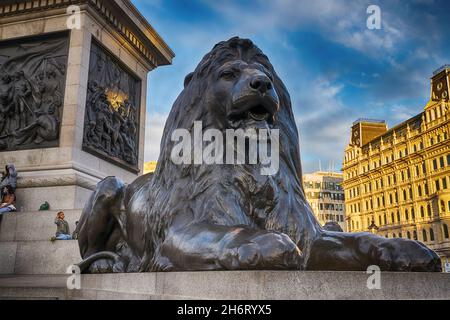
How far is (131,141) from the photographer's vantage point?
12023mm

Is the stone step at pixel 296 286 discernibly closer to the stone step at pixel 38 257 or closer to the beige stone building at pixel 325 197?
the stone step at pixel 38 257

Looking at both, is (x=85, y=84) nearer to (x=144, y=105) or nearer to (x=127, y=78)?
(x=127, y=78)

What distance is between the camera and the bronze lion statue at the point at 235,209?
2.48 meters

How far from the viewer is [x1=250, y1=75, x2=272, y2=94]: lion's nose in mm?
3033

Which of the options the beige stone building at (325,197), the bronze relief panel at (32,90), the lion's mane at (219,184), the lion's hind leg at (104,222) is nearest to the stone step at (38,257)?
the bronze relief panel at (32,90)

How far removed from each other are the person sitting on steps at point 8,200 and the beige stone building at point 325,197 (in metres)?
85.9

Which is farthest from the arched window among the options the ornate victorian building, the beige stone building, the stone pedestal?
the stone pedestal

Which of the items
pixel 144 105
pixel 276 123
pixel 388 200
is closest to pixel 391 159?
pixel 388 200

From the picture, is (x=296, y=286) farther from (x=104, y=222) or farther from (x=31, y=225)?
(x=31, y=225)

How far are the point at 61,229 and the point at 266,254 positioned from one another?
6.51 m

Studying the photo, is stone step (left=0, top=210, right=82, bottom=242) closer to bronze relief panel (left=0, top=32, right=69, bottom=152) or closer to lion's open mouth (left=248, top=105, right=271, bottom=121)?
bronze relief panel (left=0, top=32, right=69, bottom=152)

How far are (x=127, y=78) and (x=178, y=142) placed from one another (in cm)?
926

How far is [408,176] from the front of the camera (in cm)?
6256

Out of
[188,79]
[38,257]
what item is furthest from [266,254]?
[38,257]
